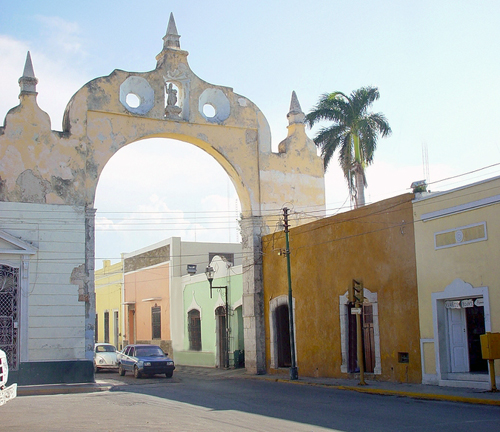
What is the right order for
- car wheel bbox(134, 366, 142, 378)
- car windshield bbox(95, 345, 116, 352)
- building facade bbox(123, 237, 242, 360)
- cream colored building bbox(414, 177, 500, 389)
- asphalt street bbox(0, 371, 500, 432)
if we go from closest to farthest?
1. asphalt street bbox(0, 371, 500, 432)
2. cream colored building bbox(414, 177, 500, 389)
3. car wheel bbox(134, 366, 142, 378)
4. car windshield bbox(95, 345, 116, 352)
5. building facade bbox(123, 237, 242, 360)

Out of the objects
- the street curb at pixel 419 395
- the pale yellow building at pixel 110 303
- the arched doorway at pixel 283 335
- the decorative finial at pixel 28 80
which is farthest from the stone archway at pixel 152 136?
the pale yellow building at pixel 110 303

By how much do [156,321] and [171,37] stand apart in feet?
54.8

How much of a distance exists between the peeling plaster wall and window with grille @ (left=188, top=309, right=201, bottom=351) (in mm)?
10938

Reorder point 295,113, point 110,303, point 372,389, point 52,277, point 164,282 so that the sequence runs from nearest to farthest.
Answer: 1. point 372,389
2. point 52,277
3. point 295,113
4. point 164,282
5. point 110,303

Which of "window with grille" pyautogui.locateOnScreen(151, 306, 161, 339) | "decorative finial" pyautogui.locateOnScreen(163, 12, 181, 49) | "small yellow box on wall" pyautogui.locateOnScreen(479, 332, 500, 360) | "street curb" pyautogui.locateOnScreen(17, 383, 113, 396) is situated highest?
"decorative finial" pyautogui.locateOnScreen(163, 12, 181, 49)

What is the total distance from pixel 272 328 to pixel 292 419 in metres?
12.5

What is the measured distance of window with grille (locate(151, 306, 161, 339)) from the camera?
34.4 meters

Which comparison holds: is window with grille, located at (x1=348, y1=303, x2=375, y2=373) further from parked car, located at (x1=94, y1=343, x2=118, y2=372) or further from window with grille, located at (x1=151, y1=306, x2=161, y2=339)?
window with grille, located at (x1=151, y1=306, x2=161, y2=339)

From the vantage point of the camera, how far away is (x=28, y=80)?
20609mm

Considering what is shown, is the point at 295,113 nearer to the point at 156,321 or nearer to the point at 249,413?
the point at 156,321

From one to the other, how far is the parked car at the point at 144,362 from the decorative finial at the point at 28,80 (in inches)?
391

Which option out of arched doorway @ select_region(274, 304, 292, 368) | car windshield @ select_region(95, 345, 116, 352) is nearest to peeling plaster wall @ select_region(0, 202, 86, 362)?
arched doorway @ select_region(274, 304, 292, 368)

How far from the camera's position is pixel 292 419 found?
10.6 m

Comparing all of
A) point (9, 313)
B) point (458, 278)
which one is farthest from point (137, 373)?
point (458, 278)
